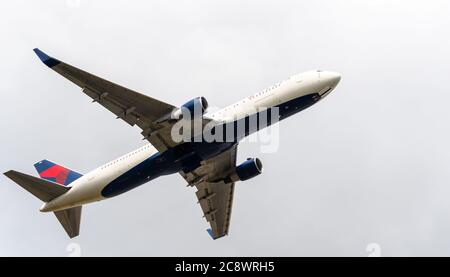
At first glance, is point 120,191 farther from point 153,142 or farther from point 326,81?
point 326,81

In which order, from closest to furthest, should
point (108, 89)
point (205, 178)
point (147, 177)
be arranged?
point (108, 89) < point (147, 177) < point (205, 178)

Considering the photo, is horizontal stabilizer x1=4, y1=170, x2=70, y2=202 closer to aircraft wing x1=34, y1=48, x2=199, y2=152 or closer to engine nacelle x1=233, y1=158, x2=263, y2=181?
aircraft wing x1=34, y1=48, x2=199, y2=152

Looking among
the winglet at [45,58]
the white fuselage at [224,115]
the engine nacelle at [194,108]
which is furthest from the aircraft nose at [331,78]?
the winglet at [45,58]

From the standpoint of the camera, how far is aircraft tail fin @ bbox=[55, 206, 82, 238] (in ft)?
245

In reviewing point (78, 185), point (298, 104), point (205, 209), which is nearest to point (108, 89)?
point (78, 185)

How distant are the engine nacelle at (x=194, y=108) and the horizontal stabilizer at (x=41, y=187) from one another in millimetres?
13237

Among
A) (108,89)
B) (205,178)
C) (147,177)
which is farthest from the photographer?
(205,178)

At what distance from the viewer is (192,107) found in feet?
215

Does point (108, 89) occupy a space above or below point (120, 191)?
above

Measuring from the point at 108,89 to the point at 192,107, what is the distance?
22.1 ft

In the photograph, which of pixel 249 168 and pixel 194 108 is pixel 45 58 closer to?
pixel 194 108

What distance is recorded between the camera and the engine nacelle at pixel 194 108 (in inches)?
2581

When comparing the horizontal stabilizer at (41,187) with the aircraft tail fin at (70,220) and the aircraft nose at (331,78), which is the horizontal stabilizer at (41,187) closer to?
the aircraft tail fin at (70,220)

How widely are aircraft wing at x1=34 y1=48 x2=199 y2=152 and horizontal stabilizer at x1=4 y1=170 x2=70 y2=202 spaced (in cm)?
934
